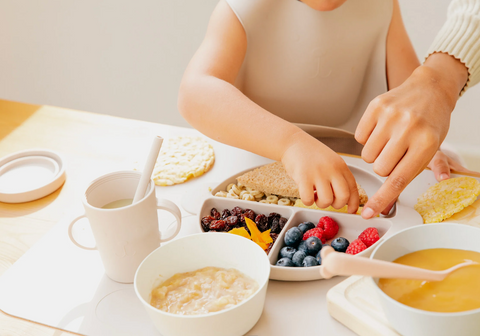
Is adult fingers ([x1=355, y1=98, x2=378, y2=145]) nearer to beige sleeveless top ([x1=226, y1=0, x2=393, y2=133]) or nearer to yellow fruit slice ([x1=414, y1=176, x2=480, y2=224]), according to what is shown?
yellow fruit slice ([x1=414, y1=176, x2=480, y2=224])

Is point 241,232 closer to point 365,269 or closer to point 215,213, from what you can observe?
point 215,213

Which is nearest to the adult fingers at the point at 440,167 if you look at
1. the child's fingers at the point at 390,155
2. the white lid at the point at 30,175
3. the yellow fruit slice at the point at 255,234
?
the child's fingers at the point at 390,155

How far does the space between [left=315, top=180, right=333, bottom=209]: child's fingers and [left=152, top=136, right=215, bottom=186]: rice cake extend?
360mm

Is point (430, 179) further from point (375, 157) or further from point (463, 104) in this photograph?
point (463, 104)

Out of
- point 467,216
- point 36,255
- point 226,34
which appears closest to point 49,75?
point 226,34

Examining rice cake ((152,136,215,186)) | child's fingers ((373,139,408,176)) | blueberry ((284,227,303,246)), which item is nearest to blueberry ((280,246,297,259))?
blueberry ((284,227,303,246))

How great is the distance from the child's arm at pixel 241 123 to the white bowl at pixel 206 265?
193 millimetres

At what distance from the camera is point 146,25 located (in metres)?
2.64

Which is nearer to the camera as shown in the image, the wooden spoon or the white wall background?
the wooden spoon

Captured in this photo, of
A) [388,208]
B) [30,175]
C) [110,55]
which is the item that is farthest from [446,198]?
[110,55]

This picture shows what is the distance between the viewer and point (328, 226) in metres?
0.83

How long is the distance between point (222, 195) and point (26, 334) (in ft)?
1.49

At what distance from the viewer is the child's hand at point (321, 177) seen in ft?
2.66

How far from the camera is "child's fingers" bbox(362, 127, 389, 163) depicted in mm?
810
